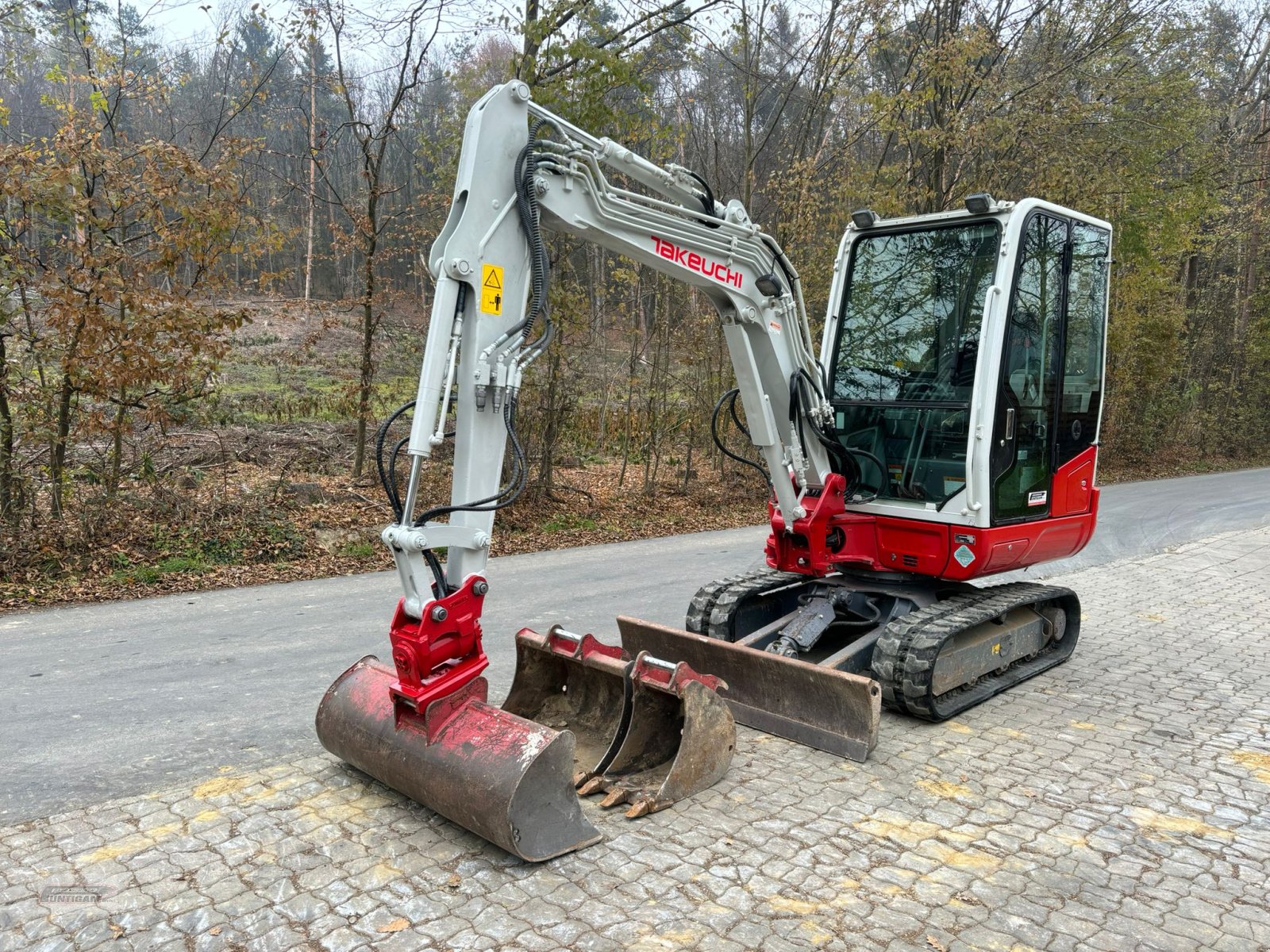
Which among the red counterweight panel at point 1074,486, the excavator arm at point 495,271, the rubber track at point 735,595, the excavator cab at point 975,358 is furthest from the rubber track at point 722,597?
the excavator arm at point 495,271

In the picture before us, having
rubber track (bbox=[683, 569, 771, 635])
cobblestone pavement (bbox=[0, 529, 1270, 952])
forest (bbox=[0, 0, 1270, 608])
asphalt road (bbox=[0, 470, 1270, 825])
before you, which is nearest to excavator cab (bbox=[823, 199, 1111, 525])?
rubber track (bbox=[683, 569, 771, 635])

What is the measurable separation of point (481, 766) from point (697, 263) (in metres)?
2.71

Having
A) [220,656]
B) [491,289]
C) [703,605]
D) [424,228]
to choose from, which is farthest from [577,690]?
[424,228]

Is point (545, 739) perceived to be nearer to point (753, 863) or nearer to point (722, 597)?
point (753, 863)

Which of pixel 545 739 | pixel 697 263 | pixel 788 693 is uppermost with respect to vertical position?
pixel 697 263

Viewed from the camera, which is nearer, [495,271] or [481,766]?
[481,766]

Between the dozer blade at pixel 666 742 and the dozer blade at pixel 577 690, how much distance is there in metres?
0.07

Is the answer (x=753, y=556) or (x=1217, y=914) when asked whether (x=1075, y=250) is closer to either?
(x=1217, y=914)

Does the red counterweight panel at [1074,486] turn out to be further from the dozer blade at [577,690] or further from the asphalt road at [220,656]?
the dozer blade at [577,690]

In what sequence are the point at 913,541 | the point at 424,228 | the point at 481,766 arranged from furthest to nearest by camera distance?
the point at 424,228
the point at 913,541
the point at 481,766

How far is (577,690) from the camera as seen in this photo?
4605 mm

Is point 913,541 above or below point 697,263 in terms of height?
below

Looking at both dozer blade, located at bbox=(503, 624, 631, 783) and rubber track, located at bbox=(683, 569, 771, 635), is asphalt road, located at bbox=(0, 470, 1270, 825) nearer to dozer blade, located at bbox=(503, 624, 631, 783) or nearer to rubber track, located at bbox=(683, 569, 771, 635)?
dozer blade, located at bbox=(503, 624, 631, 783)

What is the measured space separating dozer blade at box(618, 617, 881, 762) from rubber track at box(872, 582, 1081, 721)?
43 centimetres
